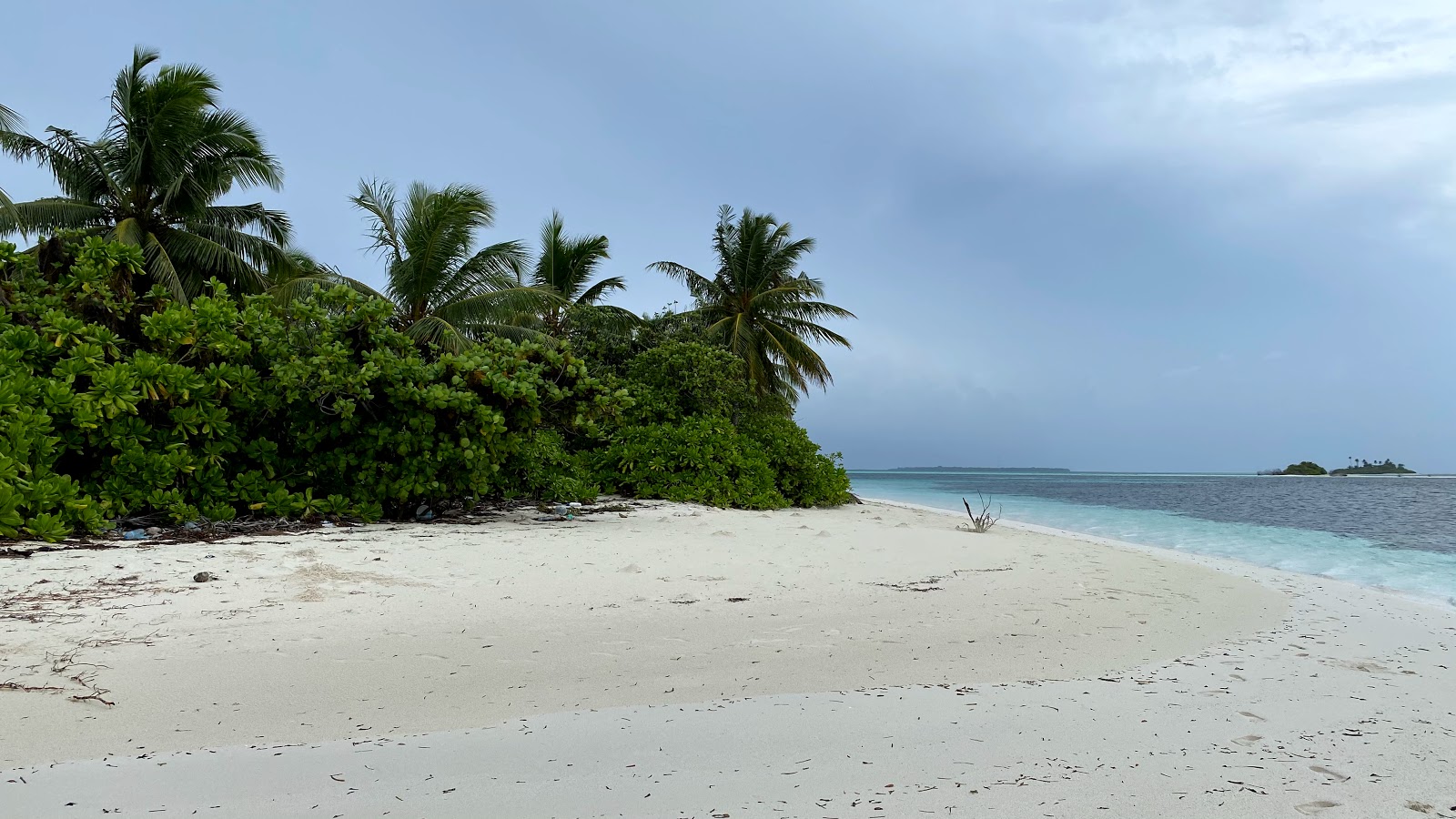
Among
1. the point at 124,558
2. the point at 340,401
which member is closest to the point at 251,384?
the point at 340,401

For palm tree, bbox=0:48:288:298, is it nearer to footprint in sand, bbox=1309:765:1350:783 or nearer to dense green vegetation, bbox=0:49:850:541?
dense green vegetation, bbox=0:49:850:541

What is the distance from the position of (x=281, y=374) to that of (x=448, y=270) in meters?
8.59

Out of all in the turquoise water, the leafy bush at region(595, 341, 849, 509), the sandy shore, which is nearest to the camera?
the sandy shore

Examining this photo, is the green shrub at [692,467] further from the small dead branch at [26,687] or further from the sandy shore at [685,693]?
the small dead branch at [26,687]

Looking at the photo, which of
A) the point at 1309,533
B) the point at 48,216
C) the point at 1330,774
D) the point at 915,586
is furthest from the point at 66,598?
the point at 1309,533

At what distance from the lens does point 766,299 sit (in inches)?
835

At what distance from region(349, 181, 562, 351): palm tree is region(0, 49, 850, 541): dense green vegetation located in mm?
44

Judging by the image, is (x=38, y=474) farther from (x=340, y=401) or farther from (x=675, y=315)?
(x=675, y=315)

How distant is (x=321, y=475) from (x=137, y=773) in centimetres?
683

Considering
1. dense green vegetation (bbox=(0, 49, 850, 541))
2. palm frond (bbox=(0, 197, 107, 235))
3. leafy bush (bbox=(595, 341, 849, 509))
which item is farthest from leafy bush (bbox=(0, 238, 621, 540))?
palm frond (bbox=(0, 197, 107, 235))

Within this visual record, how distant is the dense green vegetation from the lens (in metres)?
7.24

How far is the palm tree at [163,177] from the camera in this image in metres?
14.9

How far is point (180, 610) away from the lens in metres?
4.31

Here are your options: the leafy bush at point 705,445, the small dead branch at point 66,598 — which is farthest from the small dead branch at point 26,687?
the leafy bush at point 705,445
